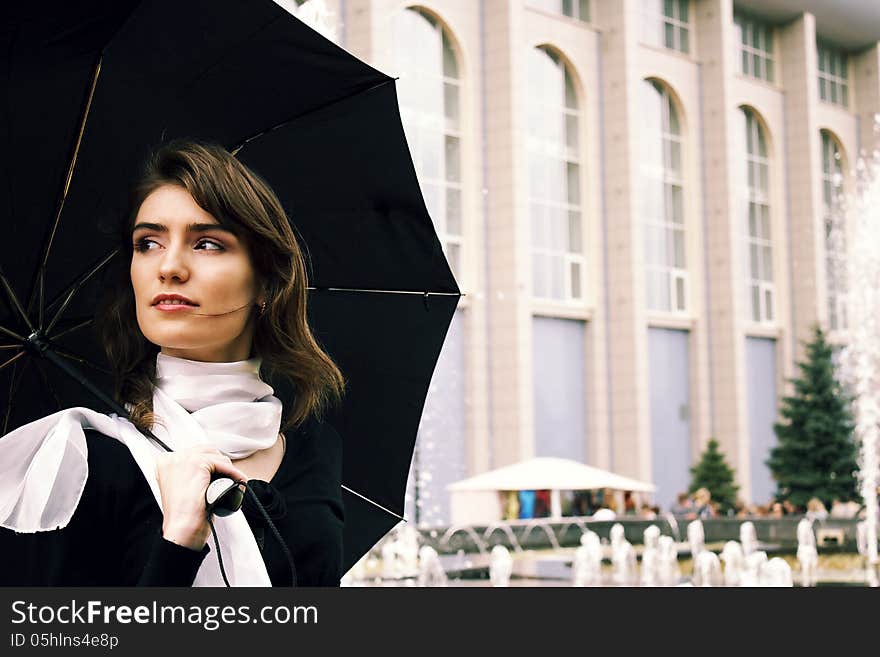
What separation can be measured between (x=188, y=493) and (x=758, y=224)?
1268 inches

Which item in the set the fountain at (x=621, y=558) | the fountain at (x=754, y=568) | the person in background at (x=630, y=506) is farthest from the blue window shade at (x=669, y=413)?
the fountain at (x=754, y=568)

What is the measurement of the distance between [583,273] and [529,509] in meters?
6.06

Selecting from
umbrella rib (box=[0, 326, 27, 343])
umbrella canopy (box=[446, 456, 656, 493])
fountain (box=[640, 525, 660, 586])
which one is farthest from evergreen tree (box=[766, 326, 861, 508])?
umbrella rib (box=[0, 326, 27, 343])

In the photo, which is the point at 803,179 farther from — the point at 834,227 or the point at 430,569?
the point at 430,569

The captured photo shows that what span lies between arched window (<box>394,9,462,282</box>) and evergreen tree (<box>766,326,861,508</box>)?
9630 mm

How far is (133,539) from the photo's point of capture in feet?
5.69

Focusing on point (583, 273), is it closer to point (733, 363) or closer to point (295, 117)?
point (733, 363)

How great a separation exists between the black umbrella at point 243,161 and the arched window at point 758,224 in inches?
1194

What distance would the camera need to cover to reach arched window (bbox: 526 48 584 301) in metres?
26.2

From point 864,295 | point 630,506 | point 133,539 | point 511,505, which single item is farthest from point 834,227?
point 133,539

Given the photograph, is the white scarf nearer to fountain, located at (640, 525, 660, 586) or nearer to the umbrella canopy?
fountain, located at (640, 525, 660, 586)

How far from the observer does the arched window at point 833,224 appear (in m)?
33.9

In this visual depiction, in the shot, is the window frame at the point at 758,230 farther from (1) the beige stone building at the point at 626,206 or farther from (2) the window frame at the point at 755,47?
(2) the window frame at the point at 755,47

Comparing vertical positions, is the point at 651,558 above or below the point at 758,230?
below
